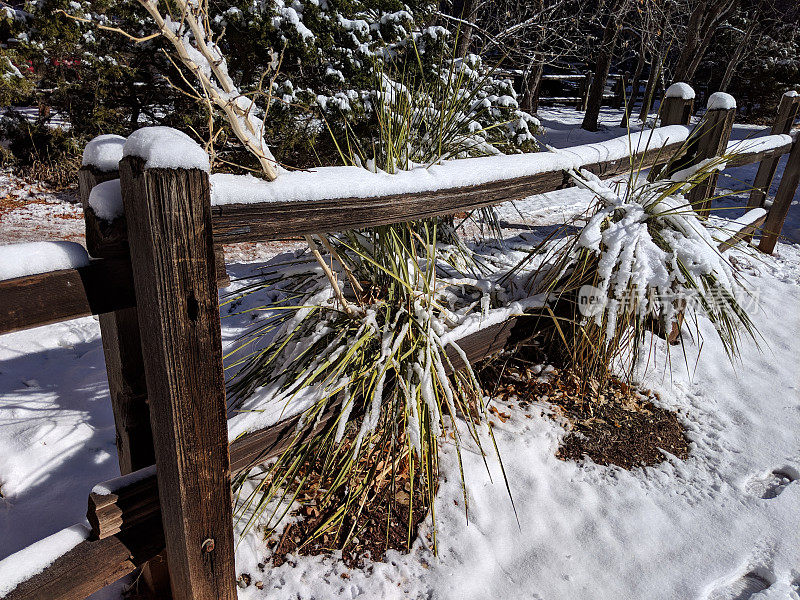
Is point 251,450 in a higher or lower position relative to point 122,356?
lower

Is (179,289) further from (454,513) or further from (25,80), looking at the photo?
(25,80)

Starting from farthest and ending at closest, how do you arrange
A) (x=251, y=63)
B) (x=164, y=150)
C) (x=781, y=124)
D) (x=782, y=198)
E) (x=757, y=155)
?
(x=251, y=63)
(x=782, y=198)
(x=781, y=124)
(x=757, y=155)
(x=164, y=150)

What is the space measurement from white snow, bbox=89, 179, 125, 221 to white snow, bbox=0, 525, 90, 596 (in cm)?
88

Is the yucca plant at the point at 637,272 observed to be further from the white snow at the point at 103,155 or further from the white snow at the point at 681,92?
the white snow at the point at 103,155

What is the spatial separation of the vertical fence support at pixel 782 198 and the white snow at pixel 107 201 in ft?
19.3

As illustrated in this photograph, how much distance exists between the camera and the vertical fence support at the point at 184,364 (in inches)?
44.8

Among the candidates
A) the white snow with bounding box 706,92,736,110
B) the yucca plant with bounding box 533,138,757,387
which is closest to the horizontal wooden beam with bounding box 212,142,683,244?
the yucca plant with bounding box 533,138,757,387

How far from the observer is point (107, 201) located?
1.19 m

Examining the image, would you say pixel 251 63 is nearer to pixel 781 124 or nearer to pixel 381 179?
pixel 381 179

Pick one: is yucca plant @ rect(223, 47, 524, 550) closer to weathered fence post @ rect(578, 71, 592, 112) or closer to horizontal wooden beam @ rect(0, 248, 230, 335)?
horizontal wooden beam @ rect(0, 248, 230, 335)

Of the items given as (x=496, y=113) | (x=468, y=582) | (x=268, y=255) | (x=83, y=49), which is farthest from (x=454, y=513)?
(x=83, y=49)

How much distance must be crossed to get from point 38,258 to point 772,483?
120 inches

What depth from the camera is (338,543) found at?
196 centimetres

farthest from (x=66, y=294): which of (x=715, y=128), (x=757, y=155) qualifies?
(x=757, y=155)
